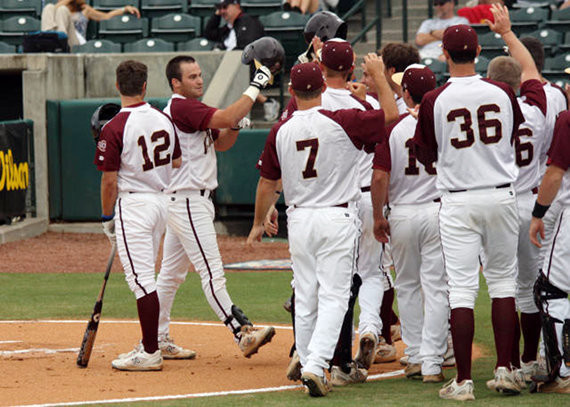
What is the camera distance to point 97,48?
17.8m

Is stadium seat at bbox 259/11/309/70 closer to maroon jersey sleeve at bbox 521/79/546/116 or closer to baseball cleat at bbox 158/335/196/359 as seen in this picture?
baseball cleat at bbox 158/335/196/359

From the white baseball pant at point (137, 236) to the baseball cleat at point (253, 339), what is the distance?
0.73 m

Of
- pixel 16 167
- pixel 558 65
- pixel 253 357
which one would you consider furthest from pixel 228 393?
pixel 558 65

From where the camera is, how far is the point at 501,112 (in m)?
6.11

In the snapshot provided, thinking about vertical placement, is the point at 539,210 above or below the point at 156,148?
below

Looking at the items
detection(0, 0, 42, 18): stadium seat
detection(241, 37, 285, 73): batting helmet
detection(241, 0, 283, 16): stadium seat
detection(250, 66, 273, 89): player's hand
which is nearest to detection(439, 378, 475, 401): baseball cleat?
detection(250, 66, 273, 89): player's hand

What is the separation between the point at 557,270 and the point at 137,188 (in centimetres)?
285

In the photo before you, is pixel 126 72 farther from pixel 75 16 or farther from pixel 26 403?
pixel 75 16

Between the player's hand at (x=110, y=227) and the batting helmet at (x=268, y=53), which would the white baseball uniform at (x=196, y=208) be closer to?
the player's hand at (x=110, y=227)

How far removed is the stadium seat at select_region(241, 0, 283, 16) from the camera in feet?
59.0

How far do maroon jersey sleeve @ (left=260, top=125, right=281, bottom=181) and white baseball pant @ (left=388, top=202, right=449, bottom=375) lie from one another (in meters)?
0.98

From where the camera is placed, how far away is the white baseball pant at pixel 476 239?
611 centimetres

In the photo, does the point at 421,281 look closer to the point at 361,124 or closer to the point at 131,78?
the point at 361,124

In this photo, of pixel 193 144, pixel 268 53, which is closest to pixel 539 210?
pixel 268 53
